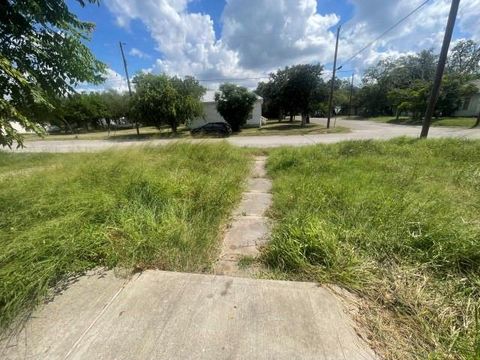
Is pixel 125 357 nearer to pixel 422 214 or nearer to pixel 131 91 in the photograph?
pixel 422 214

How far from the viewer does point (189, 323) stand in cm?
171

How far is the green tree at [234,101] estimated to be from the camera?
21.2 metres

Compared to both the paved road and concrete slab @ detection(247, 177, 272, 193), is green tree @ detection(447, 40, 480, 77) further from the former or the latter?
concrete slab @ detection(247, 177, 272, 193)

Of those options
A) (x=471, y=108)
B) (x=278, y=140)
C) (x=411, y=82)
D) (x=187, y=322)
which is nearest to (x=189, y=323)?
(x=187, y=322)

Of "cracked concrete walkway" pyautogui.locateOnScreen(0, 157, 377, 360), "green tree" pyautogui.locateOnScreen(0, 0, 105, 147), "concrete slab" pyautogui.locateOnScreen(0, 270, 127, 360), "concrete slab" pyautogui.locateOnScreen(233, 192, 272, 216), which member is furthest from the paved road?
"cracked concrete walkway" pyautogui.locateOnScreen(0, 157, 377, 360)

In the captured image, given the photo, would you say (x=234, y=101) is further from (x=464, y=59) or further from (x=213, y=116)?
(x=464, y=59)

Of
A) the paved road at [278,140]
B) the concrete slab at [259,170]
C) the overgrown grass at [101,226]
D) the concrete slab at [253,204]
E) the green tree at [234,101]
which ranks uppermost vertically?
the green tree at [234,101]

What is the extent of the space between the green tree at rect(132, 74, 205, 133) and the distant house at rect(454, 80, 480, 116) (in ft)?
119

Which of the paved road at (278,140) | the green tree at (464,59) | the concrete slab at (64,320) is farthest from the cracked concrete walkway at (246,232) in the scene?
the green tree at (464,59)

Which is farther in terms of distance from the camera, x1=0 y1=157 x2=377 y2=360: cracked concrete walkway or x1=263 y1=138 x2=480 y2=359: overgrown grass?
x1=263 y1=138 x2=480 y2=359: overgrown grass

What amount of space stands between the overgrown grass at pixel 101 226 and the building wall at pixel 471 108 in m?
41.8

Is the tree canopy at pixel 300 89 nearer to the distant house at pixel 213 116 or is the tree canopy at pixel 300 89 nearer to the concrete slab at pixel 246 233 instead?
the distant house at pixel 213 116

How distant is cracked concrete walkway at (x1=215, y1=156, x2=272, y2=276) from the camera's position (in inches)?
98.8

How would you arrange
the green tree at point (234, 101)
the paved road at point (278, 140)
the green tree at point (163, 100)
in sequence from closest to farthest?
the paved road at point (278, 140)
the green tree at point (163, 100)
the green tree at point (234, 101)
